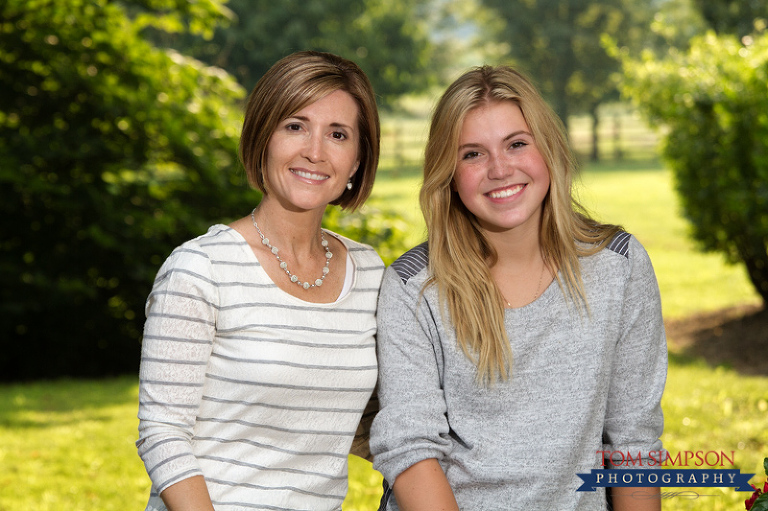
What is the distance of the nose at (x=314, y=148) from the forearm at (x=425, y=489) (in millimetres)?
953

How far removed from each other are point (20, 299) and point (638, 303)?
7102 mm

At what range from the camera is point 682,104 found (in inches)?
334

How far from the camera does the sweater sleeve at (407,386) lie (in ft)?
7.31

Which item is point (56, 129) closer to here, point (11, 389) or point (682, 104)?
point (11, 389)

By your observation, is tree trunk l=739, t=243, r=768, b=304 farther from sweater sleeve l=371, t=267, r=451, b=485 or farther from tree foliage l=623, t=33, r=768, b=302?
sweater sleeve l=371, t=267, r=451, b=485

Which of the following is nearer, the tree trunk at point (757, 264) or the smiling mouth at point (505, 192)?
the smiling mouth at point (505, 192)

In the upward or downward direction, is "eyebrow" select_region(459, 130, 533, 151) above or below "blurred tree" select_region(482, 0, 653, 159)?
below

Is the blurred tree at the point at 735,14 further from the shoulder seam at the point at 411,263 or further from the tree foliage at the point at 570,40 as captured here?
the shoulder seam at the point at 411,263

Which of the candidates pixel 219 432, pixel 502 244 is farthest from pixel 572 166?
pixel 219 432

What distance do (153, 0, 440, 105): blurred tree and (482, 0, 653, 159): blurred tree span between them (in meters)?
8.32

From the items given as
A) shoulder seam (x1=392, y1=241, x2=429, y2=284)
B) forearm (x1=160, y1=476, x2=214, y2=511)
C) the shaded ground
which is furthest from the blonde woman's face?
the shaded ground

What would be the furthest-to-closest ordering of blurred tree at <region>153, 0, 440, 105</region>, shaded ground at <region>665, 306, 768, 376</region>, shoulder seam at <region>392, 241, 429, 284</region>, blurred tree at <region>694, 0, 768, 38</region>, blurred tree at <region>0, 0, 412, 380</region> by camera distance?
blurred tree at <region>153, 0, 440, 105</region>, blurred tree at <region>694, 0, 768, 38</region>, shaded ground at <region>665, 306, 768, 376</region>, blurred tree at <region>0, 0, 412, 380</region>, shoulder seam at <region>392, 241, 429, 284</region>

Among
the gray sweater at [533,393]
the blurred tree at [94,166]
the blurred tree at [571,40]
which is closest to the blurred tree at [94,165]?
the blurred tree at [94,166]

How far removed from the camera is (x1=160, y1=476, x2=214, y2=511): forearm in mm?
2082
